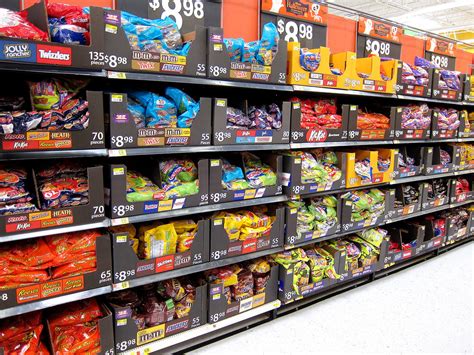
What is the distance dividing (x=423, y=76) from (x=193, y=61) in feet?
8.79

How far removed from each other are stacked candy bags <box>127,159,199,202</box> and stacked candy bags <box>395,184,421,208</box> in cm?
246

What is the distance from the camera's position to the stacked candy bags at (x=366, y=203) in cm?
344

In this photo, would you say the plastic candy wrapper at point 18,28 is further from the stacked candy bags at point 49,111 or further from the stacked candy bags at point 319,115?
the stacked candy bags at point 319,115

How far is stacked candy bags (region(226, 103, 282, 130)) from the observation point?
8.38 feet

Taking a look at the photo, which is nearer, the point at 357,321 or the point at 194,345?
the point at 194,345

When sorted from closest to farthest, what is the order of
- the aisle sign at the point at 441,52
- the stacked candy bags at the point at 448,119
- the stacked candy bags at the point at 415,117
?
the stacked candy bags at the point at 415,117 < the stacked candy bags at the point at 448,119 < the aisle sign at the point at 441,52

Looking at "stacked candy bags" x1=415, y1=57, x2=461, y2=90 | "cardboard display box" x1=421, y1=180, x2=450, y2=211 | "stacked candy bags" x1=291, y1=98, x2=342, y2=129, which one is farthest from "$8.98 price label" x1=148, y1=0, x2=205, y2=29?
"cardboard display box" x1=421, y1=180, x2=450, y2=211

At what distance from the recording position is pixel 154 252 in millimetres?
2301

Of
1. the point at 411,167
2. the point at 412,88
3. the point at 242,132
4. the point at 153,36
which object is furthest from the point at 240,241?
the point at 412,88

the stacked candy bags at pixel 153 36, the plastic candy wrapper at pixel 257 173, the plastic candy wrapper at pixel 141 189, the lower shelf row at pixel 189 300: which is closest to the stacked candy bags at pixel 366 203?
the lower shelf row at pixel 189 300

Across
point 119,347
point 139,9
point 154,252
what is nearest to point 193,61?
point 139,9

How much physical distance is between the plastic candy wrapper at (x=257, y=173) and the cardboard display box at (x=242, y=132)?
0.75 ft

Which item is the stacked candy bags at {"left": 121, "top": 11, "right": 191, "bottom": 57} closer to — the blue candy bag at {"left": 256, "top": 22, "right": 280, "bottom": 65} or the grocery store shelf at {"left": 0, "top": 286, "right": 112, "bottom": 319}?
the blue candy bag at {"left": 256, "top": 22, "right": 280, "bottom": 65}

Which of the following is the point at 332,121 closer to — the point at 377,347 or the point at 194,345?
the point at 377,347
